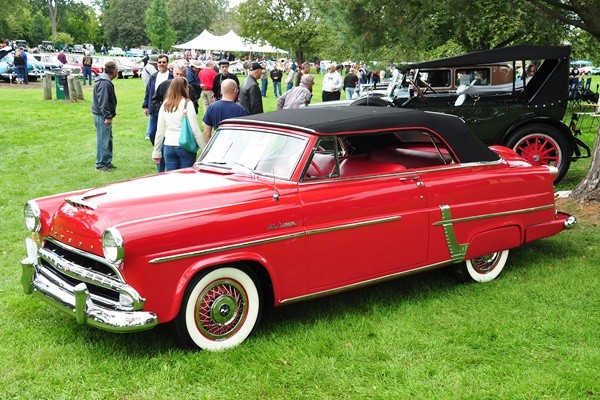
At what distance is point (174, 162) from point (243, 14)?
199 feet

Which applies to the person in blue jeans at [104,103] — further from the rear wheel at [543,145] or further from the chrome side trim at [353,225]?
the chrome side trim at [353,225]

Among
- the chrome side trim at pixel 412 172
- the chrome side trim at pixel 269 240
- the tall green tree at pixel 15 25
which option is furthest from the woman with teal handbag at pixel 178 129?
the tall green tree at pixel 15 25

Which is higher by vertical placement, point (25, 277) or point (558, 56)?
point (558, 56)

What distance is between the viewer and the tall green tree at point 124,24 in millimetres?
104312

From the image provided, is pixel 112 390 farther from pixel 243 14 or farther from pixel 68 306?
pixel 243 14

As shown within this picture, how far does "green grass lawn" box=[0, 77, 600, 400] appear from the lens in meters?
4.05

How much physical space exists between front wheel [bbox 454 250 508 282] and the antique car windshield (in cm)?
186

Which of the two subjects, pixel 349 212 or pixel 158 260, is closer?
pixel 158 260

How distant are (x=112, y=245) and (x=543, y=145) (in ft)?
25.0

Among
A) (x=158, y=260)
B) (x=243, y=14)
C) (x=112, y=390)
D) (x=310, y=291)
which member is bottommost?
(x=112, y=390)

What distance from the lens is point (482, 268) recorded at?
239 inches

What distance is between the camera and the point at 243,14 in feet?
217

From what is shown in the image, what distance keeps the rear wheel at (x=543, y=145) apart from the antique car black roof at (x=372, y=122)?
425cm

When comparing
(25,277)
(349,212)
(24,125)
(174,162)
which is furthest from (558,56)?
(24,125)
